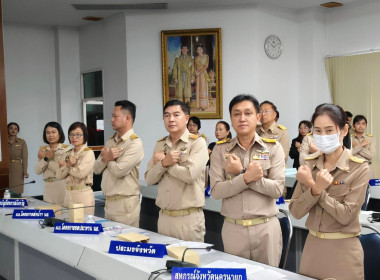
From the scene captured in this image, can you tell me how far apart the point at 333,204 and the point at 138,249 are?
36.8 inches

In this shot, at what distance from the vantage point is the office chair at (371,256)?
6.66 ft

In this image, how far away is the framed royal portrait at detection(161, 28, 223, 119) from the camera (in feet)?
24.1

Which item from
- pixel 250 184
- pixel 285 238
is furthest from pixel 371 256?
pixel 250 184

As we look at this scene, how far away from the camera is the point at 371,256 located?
2.05 metres

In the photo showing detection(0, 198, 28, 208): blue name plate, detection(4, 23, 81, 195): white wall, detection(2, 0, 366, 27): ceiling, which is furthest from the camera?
detection(4, 23, 81, 195): white wall

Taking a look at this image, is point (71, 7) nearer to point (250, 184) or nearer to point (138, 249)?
point (250, 184)

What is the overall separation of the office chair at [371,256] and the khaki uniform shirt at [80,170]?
2542mm

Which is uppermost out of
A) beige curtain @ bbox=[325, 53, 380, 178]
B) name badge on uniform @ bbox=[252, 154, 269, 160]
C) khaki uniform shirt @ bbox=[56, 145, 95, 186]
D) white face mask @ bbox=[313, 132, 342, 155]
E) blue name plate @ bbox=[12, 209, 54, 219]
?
beige curtain @ bbox=[325, 53, 380, 178]

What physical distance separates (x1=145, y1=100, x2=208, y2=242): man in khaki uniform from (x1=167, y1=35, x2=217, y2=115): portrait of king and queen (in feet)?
14.5

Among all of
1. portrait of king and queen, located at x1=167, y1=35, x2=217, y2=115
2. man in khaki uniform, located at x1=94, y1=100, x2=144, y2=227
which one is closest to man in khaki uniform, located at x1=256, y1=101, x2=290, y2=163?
man in khaki uniform, located at x1=94, y1=100, x2=144, y2=227

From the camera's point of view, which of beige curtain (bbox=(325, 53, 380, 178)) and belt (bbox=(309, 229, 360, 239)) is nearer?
belt (bbox=(309, 229, 360, 239))

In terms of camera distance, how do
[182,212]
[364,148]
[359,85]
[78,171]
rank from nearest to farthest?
[182,212]
[78,171]
[364,148]
[359,85]

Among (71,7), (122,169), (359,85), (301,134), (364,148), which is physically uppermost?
(71,7)

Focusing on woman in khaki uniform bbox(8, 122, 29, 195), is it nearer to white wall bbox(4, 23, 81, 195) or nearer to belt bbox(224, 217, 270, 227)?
white wall bbox(4, 23, 81, 195)
